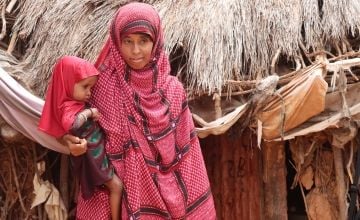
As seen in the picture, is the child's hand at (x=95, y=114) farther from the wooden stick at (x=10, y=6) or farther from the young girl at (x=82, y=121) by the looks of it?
the wooden stick at (x=10, y=6)

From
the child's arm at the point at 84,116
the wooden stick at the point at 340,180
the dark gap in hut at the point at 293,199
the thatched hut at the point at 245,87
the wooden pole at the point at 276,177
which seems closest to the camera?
the child's arm at the point at 84,116

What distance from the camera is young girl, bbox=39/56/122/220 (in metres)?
2.33

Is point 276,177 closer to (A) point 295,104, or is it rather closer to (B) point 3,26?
(A) point 295,104

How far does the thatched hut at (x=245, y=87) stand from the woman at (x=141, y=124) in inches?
19.3

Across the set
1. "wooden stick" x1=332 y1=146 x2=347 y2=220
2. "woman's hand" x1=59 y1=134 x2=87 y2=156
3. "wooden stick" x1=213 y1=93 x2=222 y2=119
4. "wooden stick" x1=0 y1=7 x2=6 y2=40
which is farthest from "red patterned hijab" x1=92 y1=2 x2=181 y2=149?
"wooden stick" x1=0 y1=7 x2=6 y2=40

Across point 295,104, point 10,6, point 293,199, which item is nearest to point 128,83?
point 295,104

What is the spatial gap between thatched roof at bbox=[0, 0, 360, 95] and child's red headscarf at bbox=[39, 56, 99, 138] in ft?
2.78

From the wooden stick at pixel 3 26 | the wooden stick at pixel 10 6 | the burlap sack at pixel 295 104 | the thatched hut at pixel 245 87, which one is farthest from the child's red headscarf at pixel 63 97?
the wooden stick at pixel 10 6

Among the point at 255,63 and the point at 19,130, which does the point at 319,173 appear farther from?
the point at 19,130

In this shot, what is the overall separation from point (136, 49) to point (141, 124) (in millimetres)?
328

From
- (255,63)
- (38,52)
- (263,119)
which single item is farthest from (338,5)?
(38,52)

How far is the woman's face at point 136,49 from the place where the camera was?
234 cm

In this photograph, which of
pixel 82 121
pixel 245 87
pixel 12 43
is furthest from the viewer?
pixel 12 43

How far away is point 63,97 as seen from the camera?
2.35 meters
